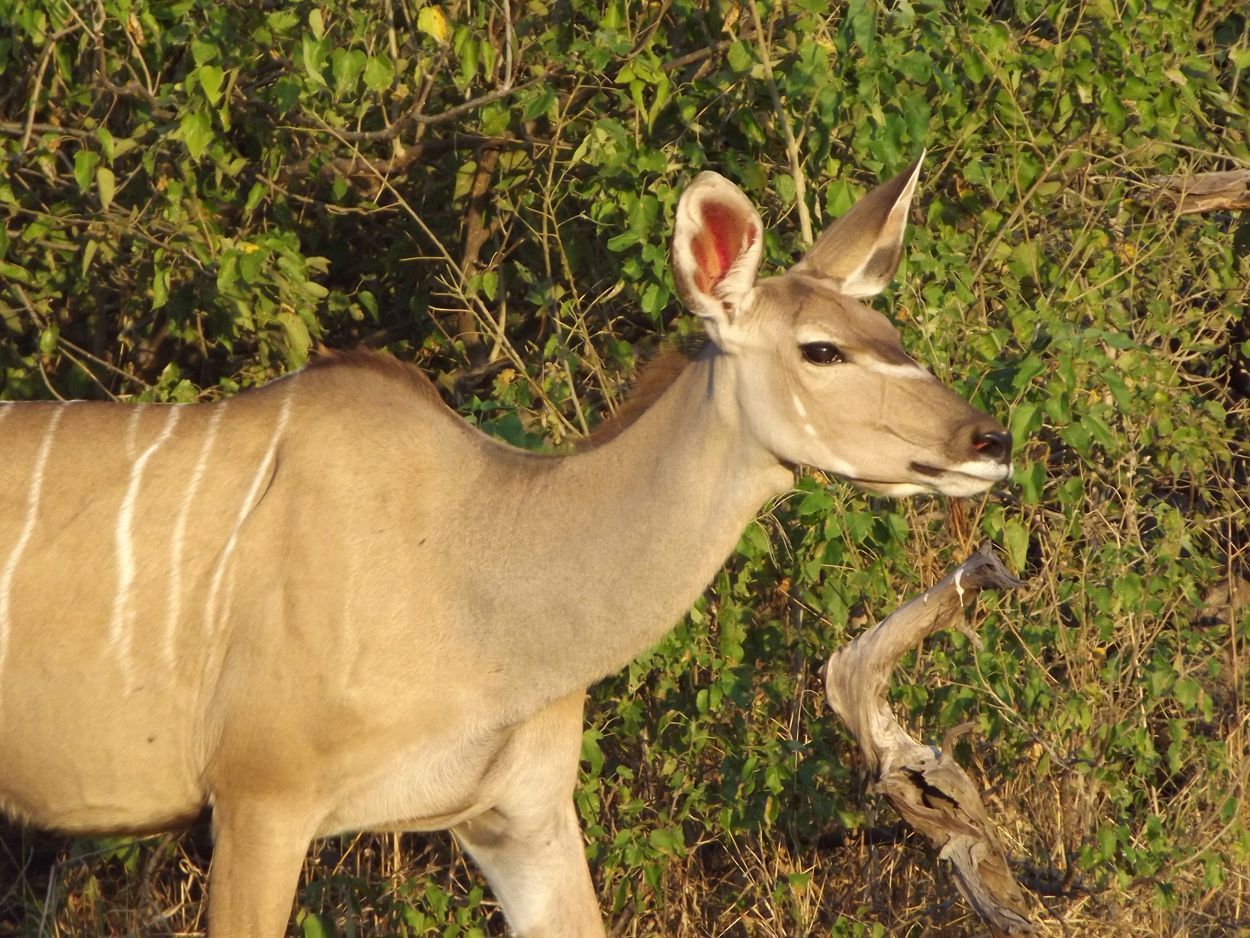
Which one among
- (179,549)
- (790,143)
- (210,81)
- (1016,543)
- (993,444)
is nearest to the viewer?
(993,444)

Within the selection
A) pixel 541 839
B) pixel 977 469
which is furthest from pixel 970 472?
pixel 541 839

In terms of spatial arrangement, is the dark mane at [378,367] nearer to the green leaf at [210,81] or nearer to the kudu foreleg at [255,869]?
the green leaf at [210,81]

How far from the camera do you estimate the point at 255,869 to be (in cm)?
316

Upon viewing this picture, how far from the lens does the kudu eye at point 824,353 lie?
3072mm

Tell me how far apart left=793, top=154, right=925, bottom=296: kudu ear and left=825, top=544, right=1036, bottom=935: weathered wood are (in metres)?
0.61

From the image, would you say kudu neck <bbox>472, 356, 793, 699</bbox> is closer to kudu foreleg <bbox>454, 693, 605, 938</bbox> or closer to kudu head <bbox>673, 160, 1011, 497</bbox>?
kudu head <bbox>673, 160, 1011, 497</bbox>

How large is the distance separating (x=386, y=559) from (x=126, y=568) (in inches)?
22.6

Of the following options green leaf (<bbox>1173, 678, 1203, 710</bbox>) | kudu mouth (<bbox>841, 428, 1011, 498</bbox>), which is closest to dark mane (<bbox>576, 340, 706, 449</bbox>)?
kudu mouth (<bbox>841, 428, 1011, 498</bbox>)

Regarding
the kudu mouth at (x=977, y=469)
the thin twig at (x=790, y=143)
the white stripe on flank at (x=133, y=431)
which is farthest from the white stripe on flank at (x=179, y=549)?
the thin twig at (x=790, y=143)

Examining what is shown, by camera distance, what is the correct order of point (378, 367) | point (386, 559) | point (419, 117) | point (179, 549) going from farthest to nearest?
point (419, 117) → point (378, 367) → point (179, 549) → point (386, 559)

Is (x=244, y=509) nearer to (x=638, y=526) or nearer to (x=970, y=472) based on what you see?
(x=638, y=526)

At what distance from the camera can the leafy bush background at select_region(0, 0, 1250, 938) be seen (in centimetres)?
393

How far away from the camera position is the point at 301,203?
4.91 metres

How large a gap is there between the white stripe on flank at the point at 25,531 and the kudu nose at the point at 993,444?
196 cm
